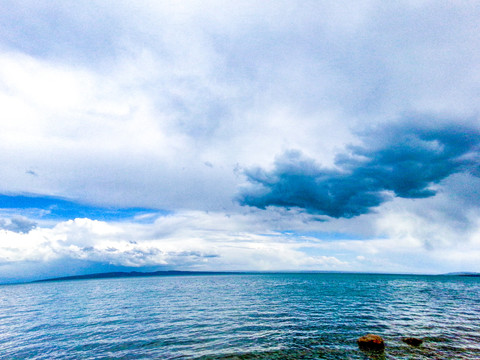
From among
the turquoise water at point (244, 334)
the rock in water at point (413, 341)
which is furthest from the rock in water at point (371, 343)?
the rock in water at point (413, 341)

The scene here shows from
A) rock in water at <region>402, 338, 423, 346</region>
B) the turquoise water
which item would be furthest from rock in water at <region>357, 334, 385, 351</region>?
rock in water at <region>402, 338, 423, 346</region>

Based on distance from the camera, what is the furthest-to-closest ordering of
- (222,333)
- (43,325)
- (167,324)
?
(43,325) → (167,324) → (222,333)

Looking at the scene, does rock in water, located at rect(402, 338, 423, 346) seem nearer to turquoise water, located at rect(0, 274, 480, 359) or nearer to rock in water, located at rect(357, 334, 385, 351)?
turquoise water, located at rect(0, 274, 480, 359)

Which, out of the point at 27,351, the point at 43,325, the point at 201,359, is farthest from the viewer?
the point at 43,325

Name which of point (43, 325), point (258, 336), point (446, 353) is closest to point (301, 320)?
point (258, 336)

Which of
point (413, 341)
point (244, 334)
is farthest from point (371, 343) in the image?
point (244, 334)

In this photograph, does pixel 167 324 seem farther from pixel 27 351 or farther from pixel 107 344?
pixel 27 351

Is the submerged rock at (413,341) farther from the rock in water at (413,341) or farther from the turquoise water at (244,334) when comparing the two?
the turquoise water at (244,334)

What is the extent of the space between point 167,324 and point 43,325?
76.2ft

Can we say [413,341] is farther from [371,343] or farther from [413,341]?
[371,343]

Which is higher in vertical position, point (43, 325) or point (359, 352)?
point (359, 352)

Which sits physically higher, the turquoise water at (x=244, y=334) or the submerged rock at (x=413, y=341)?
the submerged rock at (x=413, y=341)

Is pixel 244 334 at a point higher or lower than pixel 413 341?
lower

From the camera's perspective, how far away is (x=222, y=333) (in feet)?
106
